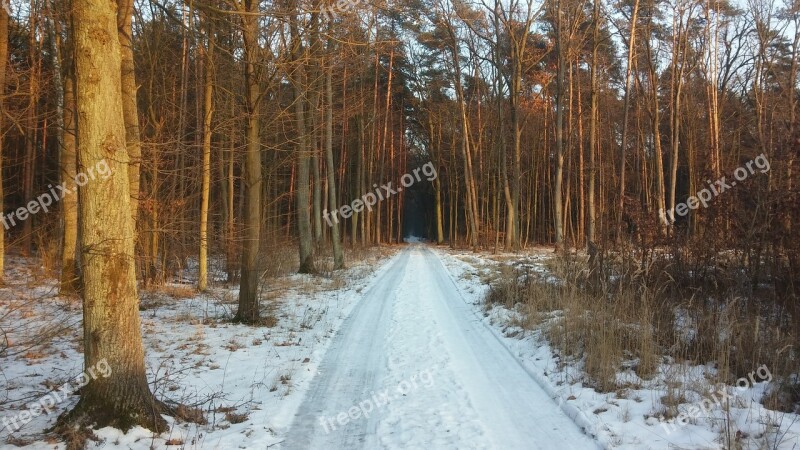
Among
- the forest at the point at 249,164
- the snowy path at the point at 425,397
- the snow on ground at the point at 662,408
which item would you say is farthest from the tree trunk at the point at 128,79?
the snow on ground at the point at 662,408

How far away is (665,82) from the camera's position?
95.5 feet

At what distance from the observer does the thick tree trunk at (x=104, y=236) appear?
3822 millimetres

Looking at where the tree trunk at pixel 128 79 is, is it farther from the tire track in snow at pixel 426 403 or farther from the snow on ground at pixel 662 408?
the snow on ground at pixel 662 408

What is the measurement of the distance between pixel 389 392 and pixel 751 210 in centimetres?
677

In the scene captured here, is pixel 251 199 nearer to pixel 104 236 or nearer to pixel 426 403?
pixel 104 236

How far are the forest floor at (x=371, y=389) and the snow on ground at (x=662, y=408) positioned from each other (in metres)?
0.02

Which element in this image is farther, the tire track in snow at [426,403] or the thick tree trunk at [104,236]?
the tire track in snow at [426,403]

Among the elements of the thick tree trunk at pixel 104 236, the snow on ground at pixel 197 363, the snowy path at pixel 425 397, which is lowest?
the snowy path at pixel 425 397

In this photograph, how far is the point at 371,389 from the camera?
564 cm

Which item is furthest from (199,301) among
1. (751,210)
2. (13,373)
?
(751,210)

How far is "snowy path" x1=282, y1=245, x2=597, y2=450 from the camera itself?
14.2ft

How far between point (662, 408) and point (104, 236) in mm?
5484

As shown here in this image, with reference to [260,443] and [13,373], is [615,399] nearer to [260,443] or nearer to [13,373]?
[260,443]

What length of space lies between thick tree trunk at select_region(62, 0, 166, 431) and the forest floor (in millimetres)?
271
